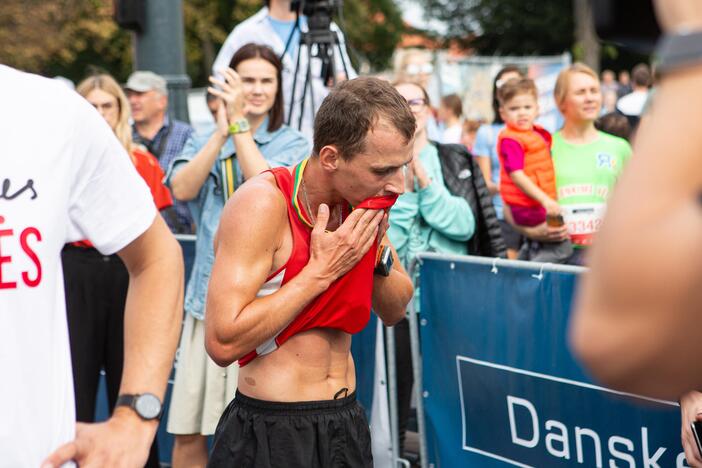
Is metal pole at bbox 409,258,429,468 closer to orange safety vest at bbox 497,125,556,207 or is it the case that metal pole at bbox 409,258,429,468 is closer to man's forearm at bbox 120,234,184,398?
orange safety vest at bbox 497,125,556,207

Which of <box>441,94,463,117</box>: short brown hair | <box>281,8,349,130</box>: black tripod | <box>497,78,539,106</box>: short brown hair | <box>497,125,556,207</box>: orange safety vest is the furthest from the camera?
<box>441,94,463,117</box>: short brown hair

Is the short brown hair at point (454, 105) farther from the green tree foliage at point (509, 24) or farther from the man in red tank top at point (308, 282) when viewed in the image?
the green tree foliage at point (509, 24)

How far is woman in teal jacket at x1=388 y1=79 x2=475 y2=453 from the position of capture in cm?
532

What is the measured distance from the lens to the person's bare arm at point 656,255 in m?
0.88

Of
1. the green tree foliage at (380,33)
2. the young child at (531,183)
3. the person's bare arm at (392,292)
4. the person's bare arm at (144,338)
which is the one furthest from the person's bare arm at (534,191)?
the green tree foliage at (380,33)

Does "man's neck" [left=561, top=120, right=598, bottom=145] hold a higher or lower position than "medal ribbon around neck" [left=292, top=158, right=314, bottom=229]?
higher

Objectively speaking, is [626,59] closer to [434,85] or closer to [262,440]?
[434,85]

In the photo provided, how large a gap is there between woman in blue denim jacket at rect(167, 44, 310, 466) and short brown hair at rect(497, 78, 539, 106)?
220 centimetres

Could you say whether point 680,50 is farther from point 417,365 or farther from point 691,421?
point 417,365

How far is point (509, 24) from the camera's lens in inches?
1767

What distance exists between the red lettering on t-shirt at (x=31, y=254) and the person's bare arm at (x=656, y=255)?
133cm

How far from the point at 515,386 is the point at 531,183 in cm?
194

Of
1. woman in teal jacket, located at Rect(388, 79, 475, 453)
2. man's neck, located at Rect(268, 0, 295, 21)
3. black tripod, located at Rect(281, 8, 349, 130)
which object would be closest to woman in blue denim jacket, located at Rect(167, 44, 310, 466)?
black tripod, located at Rect(281, 8, 349, 130)

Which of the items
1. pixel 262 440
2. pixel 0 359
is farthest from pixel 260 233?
pixel 0 359
